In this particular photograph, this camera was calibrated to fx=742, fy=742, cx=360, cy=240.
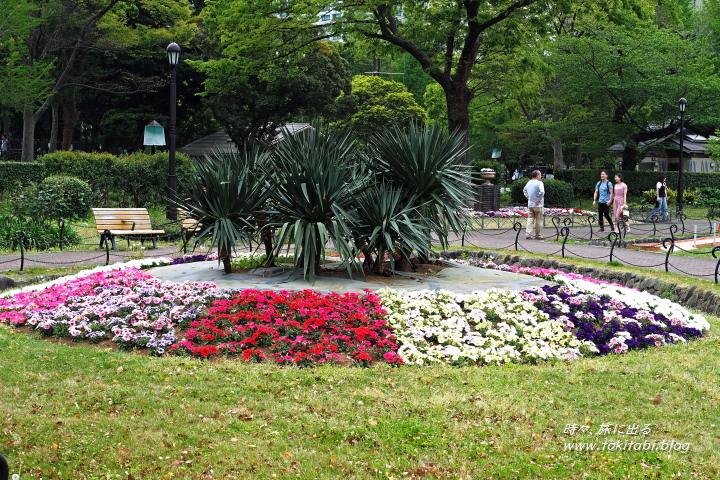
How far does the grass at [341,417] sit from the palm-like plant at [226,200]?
2.67 m

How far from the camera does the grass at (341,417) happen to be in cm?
438

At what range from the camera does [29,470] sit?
4262mm

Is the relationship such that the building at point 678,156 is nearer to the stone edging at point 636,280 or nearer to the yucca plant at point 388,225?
the stone edging at point 636,280

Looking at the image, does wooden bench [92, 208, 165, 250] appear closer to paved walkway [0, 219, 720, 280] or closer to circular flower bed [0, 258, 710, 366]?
paved walkway [0, 219, 720, 280]

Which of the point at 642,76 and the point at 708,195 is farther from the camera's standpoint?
the point at 708,195

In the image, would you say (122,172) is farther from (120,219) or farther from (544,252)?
(544,252)

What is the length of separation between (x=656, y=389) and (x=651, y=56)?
29.8 metres

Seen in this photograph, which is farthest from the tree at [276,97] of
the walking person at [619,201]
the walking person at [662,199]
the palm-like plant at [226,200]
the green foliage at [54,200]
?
the palm-like plant at [226,200]

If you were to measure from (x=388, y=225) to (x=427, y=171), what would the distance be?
39.2 inches

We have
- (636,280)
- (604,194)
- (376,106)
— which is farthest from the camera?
(376,106)

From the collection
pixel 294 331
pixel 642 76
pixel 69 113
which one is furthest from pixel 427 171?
pixel 69 113

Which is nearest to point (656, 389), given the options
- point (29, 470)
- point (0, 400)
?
point (29, 470)

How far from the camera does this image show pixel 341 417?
5133 millimetres

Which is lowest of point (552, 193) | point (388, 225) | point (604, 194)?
point (388, 225)
